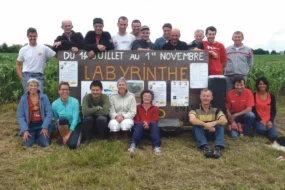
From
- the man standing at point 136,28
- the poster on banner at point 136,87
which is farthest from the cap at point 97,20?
the poster on banner at point 136,87

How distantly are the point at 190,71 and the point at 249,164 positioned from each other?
234 cm

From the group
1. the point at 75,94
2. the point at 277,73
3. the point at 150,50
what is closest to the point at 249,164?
the point at 150,50

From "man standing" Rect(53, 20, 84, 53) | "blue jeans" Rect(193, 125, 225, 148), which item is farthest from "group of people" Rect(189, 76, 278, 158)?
"man standing" Rect(53, 20, 84, 53)

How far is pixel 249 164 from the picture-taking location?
4945 millimetres

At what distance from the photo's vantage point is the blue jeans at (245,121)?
6410mm

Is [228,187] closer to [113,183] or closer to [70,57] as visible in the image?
[113,183]

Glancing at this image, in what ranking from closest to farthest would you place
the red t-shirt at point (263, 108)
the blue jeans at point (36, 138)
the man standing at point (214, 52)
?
the blue jeans at point (36, 138), the red t-shirt at point (263, 108), the man standing at point (214, 52)

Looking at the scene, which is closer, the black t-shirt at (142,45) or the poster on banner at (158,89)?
the poster on banner at (158,89)

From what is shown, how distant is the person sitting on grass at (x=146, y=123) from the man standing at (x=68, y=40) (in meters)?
1.68

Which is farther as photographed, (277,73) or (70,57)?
(277,73)

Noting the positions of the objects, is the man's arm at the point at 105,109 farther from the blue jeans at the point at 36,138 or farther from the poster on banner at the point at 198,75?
the poster on banner at the point at 198,75

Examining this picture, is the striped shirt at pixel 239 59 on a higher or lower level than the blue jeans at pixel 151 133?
higher

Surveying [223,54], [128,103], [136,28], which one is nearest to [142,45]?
[136,28]

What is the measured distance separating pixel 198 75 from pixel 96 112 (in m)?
2.15
